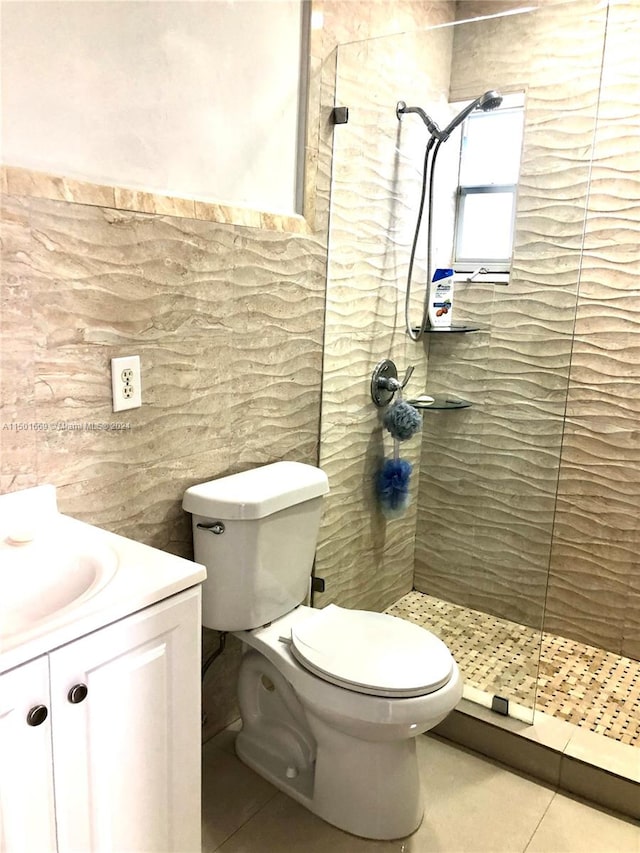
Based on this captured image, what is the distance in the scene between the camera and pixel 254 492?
5.52ft

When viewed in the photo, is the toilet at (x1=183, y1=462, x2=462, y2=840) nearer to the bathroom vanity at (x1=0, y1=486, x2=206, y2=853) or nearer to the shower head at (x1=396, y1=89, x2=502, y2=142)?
the bathroom vanity at (x1=0, y1=486, x2=206, y2=853)

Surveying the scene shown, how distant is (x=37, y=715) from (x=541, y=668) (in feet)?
6.28

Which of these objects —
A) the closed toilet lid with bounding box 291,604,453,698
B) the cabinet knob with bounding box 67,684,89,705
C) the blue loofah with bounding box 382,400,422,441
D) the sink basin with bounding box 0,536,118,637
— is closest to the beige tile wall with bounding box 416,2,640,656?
the blue loofah with bounding box 382,400,422,441

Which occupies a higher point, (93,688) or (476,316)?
(476,316)

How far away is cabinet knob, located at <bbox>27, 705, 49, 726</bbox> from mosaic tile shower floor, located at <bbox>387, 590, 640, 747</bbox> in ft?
4.90

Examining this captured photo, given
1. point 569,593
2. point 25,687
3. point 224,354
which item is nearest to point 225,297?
point 224,354

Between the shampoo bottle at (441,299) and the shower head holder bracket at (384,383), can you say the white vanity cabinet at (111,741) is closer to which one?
the shower head holder bracket at (384,383)

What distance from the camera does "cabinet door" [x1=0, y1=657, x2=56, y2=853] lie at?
932mm

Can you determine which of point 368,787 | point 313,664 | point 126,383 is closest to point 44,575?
point 126,383

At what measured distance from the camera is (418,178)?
7.36 ft

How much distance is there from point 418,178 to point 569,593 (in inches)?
64.7

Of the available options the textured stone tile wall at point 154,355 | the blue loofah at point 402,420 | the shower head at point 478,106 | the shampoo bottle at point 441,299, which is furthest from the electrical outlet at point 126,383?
the shower head at point 478,106

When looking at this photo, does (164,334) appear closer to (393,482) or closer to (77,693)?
(77,693)

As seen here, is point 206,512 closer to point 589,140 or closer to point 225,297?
point 225,297
